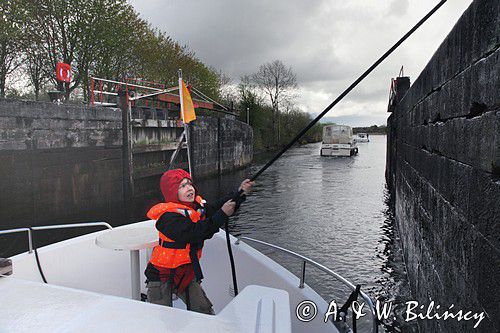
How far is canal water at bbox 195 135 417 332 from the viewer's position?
20.6 feet

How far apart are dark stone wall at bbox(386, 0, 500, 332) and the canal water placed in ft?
7.55

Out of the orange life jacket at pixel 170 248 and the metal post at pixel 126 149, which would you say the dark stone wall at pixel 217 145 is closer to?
the metal post at pixel 126 149

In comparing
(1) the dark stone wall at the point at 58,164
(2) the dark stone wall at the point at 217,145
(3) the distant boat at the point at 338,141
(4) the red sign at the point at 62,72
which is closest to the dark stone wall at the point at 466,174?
(1) the dark stone wall at the point at 58,164

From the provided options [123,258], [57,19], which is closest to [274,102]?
[57,19]

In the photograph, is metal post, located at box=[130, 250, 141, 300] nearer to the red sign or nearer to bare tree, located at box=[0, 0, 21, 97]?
the red sign

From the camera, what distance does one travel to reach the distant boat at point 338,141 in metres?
32.8

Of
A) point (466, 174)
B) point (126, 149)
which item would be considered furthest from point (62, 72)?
point (466, 174)

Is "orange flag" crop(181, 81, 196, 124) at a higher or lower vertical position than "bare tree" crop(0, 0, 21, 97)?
lower

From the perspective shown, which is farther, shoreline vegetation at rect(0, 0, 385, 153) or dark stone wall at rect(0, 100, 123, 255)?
shoreline vegetation at rect(0, 0, 385, 153)

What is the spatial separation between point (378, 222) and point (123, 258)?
27.1 ft

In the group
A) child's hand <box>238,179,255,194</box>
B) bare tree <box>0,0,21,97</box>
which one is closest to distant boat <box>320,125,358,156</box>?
bare tree <box>0,0,21,97</box>

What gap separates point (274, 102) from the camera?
161ft

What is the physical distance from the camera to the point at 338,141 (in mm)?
32938

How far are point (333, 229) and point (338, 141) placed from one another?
24.1 m
